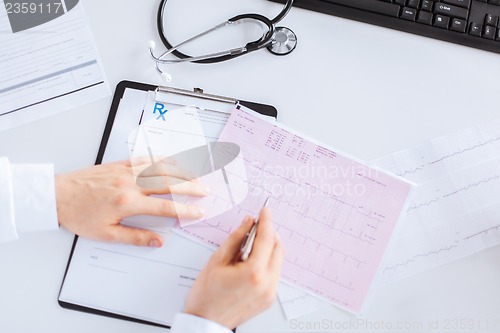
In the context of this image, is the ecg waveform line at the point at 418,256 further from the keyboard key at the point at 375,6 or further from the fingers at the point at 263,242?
the keyboard key at the point at 375,6

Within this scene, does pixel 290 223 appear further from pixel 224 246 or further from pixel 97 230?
pixel 97 230

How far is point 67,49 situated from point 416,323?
69 centimetres

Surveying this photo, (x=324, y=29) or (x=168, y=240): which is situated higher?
(x=324, y=29)

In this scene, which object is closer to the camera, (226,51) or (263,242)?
(263,242)

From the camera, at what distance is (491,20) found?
0.83 metres

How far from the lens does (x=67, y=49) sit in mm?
852

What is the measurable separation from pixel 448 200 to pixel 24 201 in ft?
2.05

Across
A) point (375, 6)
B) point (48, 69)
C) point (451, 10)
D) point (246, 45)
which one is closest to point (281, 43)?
point (246, 45)

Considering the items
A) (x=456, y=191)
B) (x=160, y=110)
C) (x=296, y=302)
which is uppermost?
(x=160, y=110)

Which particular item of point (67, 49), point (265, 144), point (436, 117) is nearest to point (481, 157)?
point (436, 117)

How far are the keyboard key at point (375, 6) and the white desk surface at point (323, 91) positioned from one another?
0.03 meters

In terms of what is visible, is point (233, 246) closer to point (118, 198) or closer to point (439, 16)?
point (118, 198)

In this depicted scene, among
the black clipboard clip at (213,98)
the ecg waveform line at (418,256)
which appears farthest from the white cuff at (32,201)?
the ecg waveform line at (418,256)

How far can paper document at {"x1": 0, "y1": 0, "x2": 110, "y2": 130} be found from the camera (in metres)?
0.83
